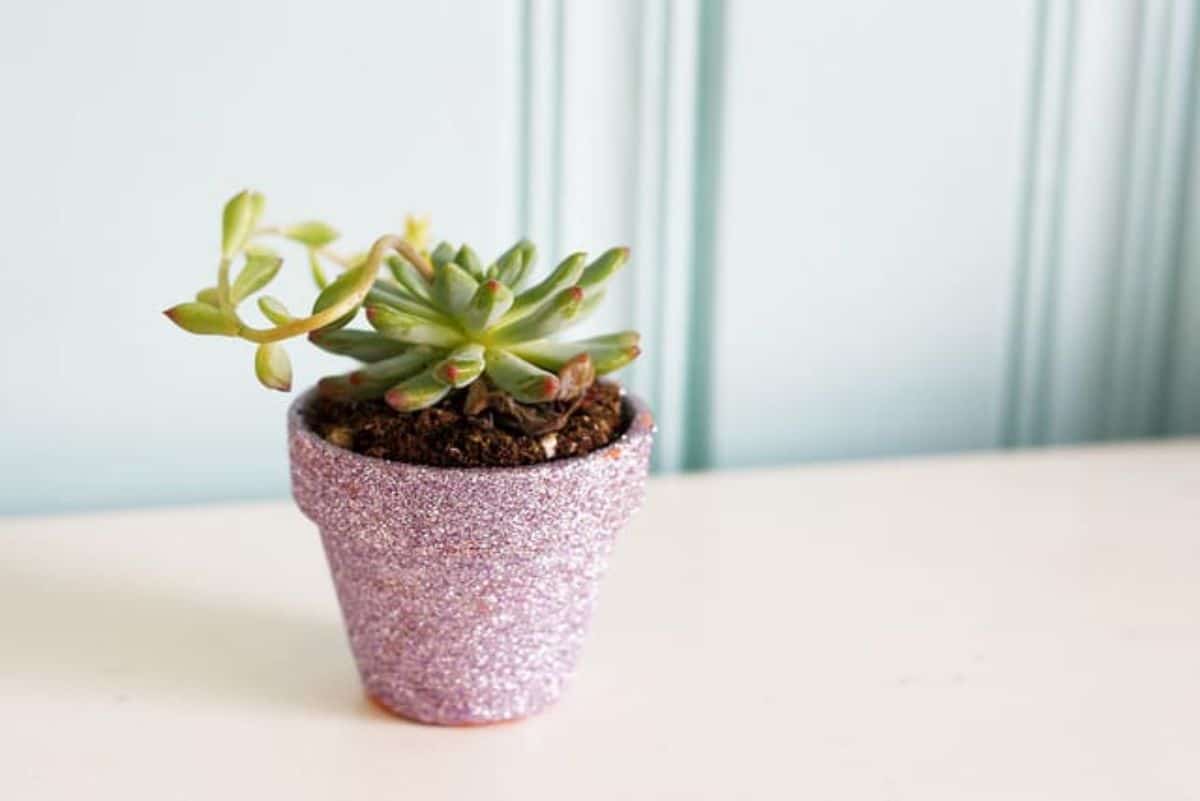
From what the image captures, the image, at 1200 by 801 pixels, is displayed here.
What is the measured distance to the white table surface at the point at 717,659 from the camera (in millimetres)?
587

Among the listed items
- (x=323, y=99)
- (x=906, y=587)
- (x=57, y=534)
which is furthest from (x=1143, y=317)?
(x=57, y=534)

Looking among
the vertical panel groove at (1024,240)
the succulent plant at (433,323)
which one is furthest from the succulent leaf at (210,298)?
the vertical panel groove at (1024,240)

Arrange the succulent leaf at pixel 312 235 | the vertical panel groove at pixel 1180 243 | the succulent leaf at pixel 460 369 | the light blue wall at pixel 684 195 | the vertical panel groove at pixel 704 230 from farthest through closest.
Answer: the vertical panel groove at pixel 1180 243 → the vertical panel groove at pixel 704 230 → the light blue wall at pixel 684 195 → the succulent leaf at pixel 312 235 → the succulent leaf at pixel 460 369

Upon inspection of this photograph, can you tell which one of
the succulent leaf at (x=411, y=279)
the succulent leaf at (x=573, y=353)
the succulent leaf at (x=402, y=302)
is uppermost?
the succulent leaf at (x=411, y=279)

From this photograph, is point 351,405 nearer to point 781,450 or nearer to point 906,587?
point 906,587

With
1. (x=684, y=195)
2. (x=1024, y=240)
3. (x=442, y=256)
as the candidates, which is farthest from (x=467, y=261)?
(x=1024, y=240)

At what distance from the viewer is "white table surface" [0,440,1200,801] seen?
1.93 ft

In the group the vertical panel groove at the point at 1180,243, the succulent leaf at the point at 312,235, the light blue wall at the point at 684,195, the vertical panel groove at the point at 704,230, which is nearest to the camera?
the succulent leaf at the point at 312,235

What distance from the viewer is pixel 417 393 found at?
1.87 feet

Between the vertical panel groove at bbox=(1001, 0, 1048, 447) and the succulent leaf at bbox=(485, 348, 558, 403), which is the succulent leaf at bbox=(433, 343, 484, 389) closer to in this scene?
the succulent leaf at bbox=(485, 348, 558, 403)

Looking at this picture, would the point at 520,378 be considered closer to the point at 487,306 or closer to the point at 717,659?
the point at 487,306

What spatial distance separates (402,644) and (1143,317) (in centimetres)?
66

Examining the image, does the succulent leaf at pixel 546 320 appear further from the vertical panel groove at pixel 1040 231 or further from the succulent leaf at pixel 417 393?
the vertical panel groove at pixel 1040 231

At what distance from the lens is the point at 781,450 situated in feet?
3.29
